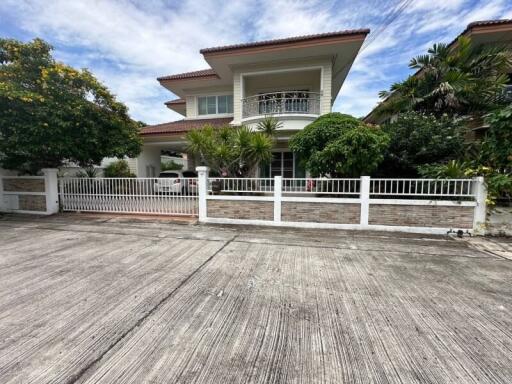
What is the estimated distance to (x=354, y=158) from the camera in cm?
637

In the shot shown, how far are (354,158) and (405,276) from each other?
11.5ft

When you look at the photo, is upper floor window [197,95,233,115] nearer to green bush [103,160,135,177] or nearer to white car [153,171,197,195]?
green bush [103,160,135,177]

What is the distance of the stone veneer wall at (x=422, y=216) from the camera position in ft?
19.4

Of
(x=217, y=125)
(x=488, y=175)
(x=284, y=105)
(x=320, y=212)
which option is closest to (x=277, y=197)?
(x=320, y=212)

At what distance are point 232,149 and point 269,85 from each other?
7271mm

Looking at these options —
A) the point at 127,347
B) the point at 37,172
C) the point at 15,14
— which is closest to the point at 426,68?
the point at 127,347

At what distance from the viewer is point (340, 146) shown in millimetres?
6438

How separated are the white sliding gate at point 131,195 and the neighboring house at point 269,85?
12.1 feet

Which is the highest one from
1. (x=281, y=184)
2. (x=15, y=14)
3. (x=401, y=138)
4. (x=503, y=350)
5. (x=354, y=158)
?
(x=15, y=14)

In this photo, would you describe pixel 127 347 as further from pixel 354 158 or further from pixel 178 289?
pixel 354 158

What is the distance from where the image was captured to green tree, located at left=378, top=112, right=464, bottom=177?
278 inches

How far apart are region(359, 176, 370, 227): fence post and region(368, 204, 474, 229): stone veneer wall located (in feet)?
0.35

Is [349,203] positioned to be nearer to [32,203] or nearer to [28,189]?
[32,203]

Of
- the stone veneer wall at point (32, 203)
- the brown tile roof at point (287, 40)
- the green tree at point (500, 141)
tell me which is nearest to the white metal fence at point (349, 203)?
the green tree at point (500, 141)
